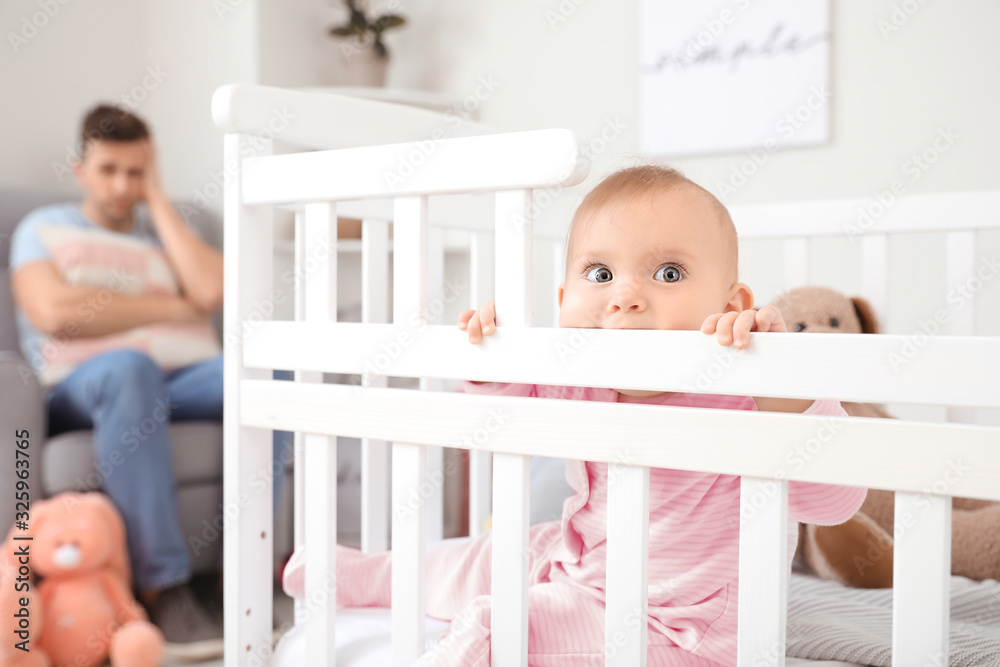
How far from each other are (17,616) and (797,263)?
1.39 m

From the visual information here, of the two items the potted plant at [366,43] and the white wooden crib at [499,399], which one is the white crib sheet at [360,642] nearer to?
the white wooden crib at [499,399]

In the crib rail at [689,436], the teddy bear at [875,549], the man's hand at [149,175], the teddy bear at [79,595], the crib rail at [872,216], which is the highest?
the man's hand at [149,175]

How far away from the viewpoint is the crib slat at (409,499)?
713 mm

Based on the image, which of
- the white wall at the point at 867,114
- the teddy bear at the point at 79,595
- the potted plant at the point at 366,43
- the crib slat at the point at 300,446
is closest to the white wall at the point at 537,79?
the white wall at the point at 867,114

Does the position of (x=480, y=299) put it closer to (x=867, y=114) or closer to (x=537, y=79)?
(x=867, y=114)

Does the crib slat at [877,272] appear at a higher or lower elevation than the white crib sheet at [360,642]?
higher

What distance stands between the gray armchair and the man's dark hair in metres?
0.17

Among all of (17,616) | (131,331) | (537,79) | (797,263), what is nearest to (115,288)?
(131,331)

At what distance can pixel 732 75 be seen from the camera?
5.84ft

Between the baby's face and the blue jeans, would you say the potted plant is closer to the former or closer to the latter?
the blue jeans

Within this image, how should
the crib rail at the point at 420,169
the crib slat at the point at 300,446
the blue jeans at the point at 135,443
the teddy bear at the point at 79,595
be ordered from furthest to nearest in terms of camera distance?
1. the blue jeans at the point at 135,443
2. the teddy bear at the point at 79,595
3. the crib slat at the point at 300,446
4. the crib rail at the point at 420,169

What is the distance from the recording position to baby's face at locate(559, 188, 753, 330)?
2.33 ft

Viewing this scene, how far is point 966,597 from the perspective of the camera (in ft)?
3.08

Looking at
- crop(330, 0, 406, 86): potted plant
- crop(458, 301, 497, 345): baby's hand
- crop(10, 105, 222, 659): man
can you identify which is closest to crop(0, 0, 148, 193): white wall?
crop(10, 105, 222, 659): man
